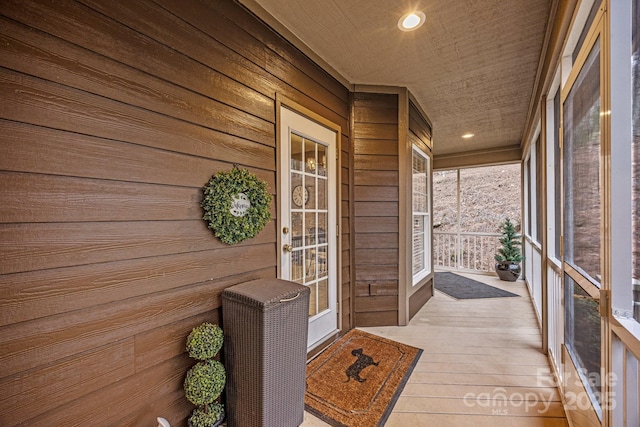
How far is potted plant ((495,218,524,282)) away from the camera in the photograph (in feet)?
15.7

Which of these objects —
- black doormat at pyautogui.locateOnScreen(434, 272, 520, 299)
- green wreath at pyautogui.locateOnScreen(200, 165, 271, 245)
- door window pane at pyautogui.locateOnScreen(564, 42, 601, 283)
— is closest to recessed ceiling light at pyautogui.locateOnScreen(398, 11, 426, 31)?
door window pane at pyautogui.locateOnScreen(564, 42, 601, 283)

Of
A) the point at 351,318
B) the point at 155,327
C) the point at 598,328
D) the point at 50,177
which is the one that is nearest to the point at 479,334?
the point at 351,318

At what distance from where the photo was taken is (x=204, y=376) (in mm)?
1354

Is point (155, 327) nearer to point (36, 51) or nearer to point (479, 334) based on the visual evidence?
point (36, 51)

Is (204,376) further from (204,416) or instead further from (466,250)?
(466,250)

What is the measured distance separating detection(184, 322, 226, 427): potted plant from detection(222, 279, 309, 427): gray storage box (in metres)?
0.08

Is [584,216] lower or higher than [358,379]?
higher

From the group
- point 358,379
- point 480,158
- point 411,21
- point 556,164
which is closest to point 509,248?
point 480,158

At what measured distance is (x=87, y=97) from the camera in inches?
43.0

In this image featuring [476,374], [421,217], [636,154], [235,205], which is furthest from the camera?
[421,217]

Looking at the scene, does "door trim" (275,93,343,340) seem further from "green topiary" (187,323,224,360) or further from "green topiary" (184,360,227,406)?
"green topiary" (184,360,227,406)

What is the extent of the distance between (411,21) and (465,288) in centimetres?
402

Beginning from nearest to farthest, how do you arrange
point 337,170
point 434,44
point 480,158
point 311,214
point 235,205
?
point 235,205
point 434,44
point 311,214
point 337,170
point 480,158

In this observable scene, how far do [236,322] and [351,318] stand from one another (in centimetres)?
166
